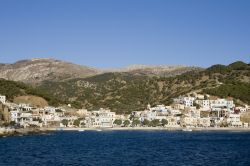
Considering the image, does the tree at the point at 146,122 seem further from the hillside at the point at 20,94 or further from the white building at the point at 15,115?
the white building at the point at 15,115

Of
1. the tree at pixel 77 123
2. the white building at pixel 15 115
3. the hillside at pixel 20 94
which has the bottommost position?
the tree at pixel 77 123

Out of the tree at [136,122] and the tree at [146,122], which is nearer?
the tree at [136,122]

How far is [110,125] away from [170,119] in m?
22.0

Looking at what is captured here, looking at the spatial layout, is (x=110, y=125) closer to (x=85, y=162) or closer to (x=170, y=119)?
(x=170, y=119)

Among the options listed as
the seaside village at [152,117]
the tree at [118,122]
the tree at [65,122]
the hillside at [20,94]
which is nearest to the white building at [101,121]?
the seaside village at [152,117]

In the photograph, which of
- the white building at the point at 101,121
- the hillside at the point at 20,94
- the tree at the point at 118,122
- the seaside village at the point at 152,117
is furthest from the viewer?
the hillside at the point at 20,94

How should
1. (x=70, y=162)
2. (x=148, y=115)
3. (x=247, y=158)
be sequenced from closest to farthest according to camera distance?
1. (x=70, y=162)
2. (x=247, y=158)
3. (x=148, y=115)

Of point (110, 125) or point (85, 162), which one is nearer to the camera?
point (85, 162)

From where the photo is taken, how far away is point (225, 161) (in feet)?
214

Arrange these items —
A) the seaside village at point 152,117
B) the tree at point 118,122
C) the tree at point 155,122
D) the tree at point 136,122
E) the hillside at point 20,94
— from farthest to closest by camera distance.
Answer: the hillside at point 20,94 → the tree at point 118,122 → the tree at point 155,122 → the tree at point 136,122 → the seaside village at point 152,117

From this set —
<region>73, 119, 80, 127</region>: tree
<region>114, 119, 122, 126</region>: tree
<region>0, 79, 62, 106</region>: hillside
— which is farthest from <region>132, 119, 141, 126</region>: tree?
<region>0, 79, 62, 106</region>: hillside

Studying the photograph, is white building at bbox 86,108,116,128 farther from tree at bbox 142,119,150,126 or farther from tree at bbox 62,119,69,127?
tree at bbox 142,119,150,126

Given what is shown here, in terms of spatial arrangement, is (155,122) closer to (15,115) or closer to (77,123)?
(77,123)

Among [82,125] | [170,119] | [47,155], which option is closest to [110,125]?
[82,125]
